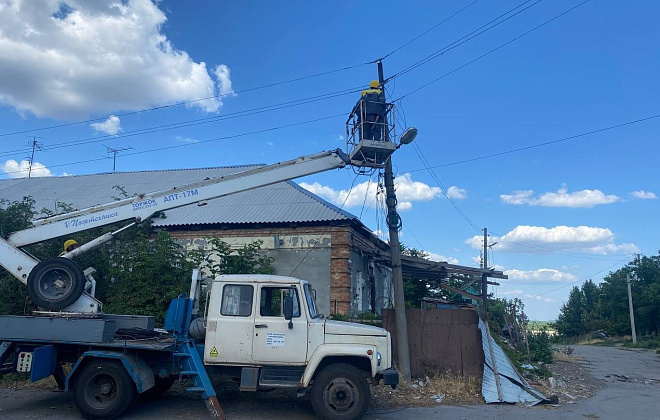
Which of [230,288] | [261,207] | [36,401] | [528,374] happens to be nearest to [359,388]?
[230,288]

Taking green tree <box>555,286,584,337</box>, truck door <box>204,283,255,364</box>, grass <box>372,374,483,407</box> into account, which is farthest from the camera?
green tree <box>555,286,584,337</box>

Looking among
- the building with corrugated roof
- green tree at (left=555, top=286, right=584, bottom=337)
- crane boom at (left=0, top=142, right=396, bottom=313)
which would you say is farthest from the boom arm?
green tree at (left=555, top=286, right=584, bottom=337)

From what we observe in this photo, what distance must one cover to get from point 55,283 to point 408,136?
7730 mm

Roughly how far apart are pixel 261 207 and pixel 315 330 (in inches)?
418

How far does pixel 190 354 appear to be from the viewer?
7938mm

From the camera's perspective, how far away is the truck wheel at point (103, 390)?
25.7 feet

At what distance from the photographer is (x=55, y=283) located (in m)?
8.99

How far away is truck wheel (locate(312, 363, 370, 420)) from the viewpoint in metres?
7.64

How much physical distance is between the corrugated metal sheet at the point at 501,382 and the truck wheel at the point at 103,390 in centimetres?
689

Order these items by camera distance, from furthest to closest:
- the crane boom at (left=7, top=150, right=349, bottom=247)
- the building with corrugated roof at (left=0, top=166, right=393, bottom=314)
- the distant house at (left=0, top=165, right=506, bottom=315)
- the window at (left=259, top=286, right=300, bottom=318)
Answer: the building with corrugated roof at (left=0, top=166, right=393, bottom=314) < the distant house at (left=0, top=165, right=506, bottom=315) < the crane boom at (left=7, top=150, right=349, bottom=247) < the window at (left=259, top=286, right=300, bottom=318)

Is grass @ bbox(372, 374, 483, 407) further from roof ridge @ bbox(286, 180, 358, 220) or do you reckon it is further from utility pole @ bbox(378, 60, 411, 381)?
roof ridge @ bbox(286, 180, 358, 220)

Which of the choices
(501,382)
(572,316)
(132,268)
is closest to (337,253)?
(132,268)

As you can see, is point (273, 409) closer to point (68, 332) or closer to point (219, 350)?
point (219, 350)

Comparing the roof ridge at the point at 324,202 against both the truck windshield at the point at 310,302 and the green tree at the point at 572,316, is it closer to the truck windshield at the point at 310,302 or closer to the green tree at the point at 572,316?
the truck windshield at the point at 310,302
